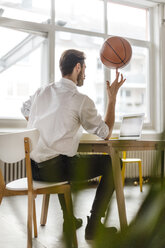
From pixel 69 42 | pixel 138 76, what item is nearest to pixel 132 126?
pixel 69 42

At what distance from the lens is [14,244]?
1822mm

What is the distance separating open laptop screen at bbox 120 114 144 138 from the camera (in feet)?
7.93

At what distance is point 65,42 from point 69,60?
104 inches

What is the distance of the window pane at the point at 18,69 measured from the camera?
13.0ft

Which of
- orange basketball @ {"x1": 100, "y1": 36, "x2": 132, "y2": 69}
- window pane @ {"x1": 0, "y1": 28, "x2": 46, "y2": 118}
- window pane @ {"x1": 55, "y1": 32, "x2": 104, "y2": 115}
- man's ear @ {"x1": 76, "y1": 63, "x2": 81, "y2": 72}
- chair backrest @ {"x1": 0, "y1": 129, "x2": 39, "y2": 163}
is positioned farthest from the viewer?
window pane @ {"x1": 55, "y1": 32, "x2": 104, "y2": 115}

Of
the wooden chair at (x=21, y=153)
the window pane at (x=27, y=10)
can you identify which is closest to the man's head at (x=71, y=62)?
the wooden chair at (x=21, y=153)

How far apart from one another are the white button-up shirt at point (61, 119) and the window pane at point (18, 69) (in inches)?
85.8

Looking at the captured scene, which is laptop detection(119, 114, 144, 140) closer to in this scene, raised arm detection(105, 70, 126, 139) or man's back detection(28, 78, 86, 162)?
raised arm detection(105, 70, 126, 139)

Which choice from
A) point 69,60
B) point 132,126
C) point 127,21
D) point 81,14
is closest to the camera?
point 69,60

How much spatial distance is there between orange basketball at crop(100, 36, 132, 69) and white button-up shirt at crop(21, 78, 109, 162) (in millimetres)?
490

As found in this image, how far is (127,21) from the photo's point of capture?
16.8 ft

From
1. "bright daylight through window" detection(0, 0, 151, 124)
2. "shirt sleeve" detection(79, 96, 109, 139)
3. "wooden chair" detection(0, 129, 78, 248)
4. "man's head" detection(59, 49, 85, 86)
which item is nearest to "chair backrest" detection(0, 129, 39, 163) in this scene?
"wooden chair" detection(0, 129, 78, 248)

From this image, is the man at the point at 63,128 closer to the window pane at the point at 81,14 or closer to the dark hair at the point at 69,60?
the dark hair at the point at 69,60

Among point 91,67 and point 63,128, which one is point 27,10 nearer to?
point 91,67
